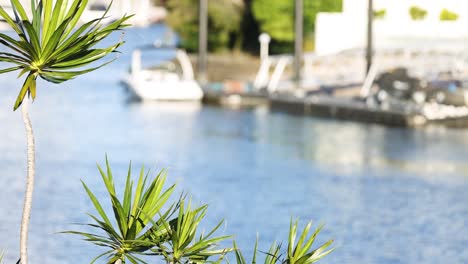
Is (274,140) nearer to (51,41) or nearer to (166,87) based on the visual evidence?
(166,87)

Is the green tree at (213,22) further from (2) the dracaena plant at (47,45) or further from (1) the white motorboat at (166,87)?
(2) the dracaena plant at (47,45)

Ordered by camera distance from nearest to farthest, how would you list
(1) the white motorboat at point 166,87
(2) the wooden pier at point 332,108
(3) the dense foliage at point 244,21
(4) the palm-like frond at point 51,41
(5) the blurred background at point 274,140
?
(4) the palm-like frond at point 51,41 < (5) the blurred background at point 274,140 < (2) the wooden pier at point 332,108 < (1) the white motorboat at point 166,87 < (3) the dense foliage at point 244,21

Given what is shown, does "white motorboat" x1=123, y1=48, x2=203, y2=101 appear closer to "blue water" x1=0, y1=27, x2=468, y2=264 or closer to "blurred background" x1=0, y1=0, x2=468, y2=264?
"blurred background" x1=0, y1=0, x2=468, y2=264

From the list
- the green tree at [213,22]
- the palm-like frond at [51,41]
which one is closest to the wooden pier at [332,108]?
the green tree at [213,22]

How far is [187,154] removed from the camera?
21.4 m

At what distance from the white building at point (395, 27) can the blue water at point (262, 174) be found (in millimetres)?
12877

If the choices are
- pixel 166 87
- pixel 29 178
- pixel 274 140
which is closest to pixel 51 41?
pixel 29 178

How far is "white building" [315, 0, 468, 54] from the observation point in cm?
4231

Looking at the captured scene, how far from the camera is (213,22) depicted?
41969 mm

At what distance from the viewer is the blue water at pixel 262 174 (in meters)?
13.3

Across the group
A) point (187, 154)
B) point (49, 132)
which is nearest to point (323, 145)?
point (187, 154)

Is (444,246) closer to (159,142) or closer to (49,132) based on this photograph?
(159,142)

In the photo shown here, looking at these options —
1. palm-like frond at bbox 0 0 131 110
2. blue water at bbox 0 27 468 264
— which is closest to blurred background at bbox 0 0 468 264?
blue water at bbox 0 27 468 264

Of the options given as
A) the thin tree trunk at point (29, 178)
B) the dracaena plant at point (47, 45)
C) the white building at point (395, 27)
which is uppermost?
the dracaena plant at point (47, 45)
